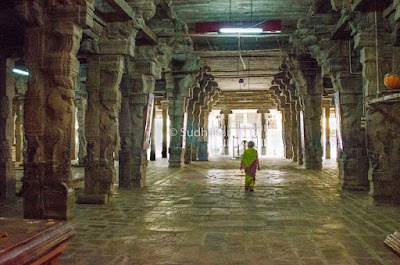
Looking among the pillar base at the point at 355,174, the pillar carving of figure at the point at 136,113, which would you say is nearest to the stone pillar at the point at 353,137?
the pillar base at the point at 355,174

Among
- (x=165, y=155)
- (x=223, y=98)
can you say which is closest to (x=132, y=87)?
(x=165, y=155)

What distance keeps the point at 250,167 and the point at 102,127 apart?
3.95 m

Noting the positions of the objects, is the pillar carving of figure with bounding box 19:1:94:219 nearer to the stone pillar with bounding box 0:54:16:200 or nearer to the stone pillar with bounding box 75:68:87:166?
the stone pillar with bounding box 0:54:16:200

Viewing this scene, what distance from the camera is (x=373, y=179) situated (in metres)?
7.17

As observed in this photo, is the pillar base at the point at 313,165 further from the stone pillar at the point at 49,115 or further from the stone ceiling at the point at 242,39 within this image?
the stone pillar at the point at 49,115

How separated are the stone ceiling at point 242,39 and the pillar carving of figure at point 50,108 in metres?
5.27

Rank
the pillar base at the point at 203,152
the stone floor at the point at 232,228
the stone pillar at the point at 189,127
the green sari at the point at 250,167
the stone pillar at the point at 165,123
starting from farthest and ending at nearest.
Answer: the stone pillar at the point at 165,123
the pillar base at the point at 203,152
the stone pillar at the point at 189,127
the green sari at the point at 250,167
the stone floor at the point at 232,228

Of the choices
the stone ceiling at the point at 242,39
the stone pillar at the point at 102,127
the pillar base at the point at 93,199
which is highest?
the stone ceiling at the point at 242,39

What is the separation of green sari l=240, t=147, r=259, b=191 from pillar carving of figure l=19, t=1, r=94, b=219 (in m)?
4.91

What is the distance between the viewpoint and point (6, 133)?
347 inches

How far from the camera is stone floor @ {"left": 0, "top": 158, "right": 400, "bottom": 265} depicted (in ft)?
13.4

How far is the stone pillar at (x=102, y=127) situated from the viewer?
25.2 feet

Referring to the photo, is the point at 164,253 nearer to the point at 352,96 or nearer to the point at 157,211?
the point at 157,211

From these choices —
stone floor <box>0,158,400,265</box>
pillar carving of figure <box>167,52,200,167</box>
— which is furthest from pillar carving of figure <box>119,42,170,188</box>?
pillar carving of figure <box>167,52,200,167</box>
